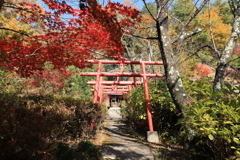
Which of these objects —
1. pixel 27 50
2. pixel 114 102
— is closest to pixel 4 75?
pixel 27 50

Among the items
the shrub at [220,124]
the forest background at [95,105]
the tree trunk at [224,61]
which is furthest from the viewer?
the tree trunk at [224,61]

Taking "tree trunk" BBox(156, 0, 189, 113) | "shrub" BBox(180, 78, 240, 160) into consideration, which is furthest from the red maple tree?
"shrub" BBox(180, 78, 240, 160)

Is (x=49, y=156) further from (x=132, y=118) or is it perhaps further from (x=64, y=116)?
(x=132, y=118)

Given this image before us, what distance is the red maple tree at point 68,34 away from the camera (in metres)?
3.75

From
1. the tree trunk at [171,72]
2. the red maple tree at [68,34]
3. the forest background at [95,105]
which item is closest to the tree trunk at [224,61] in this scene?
the forest background at [95,105]

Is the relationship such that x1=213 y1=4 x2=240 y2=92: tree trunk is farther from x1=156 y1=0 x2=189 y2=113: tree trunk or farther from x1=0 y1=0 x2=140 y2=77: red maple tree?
x1=0 y1=0 x2=140 y2=77: red maple tree

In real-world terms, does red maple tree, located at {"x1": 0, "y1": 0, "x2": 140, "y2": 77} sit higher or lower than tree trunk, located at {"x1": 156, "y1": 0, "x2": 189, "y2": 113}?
higher

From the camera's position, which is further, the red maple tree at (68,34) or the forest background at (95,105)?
the red maple tree at (68,34)

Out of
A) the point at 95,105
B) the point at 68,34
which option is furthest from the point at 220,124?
the point at 68,34

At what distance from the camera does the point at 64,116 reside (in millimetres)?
3271

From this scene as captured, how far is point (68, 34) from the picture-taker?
14.8 feet

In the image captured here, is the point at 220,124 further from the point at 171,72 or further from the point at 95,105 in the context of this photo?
the point at 95,105

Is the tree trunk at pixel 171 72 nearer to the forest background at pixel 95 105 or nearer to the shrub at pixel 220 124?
the forest background at pixel 95 105

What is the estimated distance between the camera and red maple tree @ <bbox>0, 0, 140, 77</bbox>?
3.75 meters
